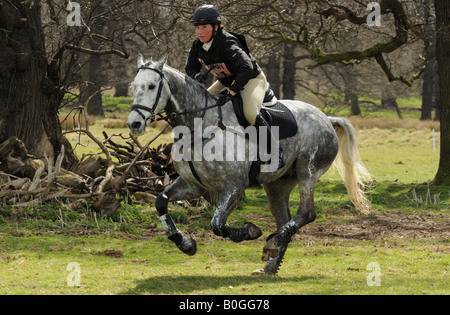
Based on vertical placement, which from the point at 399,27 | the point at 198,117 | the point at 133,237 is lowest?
the point at 133,237

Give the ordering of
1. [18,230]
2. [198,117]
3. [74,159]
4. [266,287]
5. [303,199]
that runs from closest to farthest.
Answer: [266,287], [198,117], [303,199], [18,230], [74,159]

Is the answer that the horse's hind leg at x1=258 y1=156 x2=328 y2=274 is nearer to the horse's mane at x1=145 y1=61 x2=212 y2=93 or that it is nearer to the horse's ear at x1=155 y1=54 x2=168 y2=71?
the horse's mane at x1=145 y1=61 x2=212 y2=93

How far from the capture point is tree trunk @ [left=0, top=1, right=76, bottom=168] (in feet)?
37.3

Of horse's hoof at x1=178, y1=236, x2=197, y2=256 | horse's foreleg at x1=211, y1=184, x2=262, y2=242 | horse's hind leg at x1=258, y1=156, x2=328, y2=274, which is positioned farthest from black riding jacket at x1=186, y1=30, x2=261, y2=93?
horse's hoof at x1=178, y1=236, x2=197, y2=256

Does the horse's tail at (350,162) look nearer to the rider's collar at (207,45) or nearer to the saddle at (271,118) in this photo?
the saddle at (271,118)

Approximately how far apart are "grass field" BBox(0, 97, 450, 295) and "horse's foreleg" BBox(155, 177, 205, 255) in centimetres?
36

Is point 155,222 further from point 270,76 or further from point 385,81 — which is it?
point 385,81

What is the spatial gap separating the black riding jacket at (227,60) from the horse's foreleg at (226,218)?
106 centimetres

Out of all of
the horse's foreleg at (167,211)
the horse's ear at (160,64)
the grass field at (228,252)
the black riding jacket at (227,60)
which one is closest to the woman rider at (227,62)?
the black riding jacket at (227,60)

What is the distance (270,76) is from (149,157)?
61.4 feet

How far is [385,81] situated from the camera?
4212cm

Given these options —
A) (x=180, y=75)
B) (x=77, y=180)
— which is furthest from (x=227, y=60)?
(x=77, y=180)
